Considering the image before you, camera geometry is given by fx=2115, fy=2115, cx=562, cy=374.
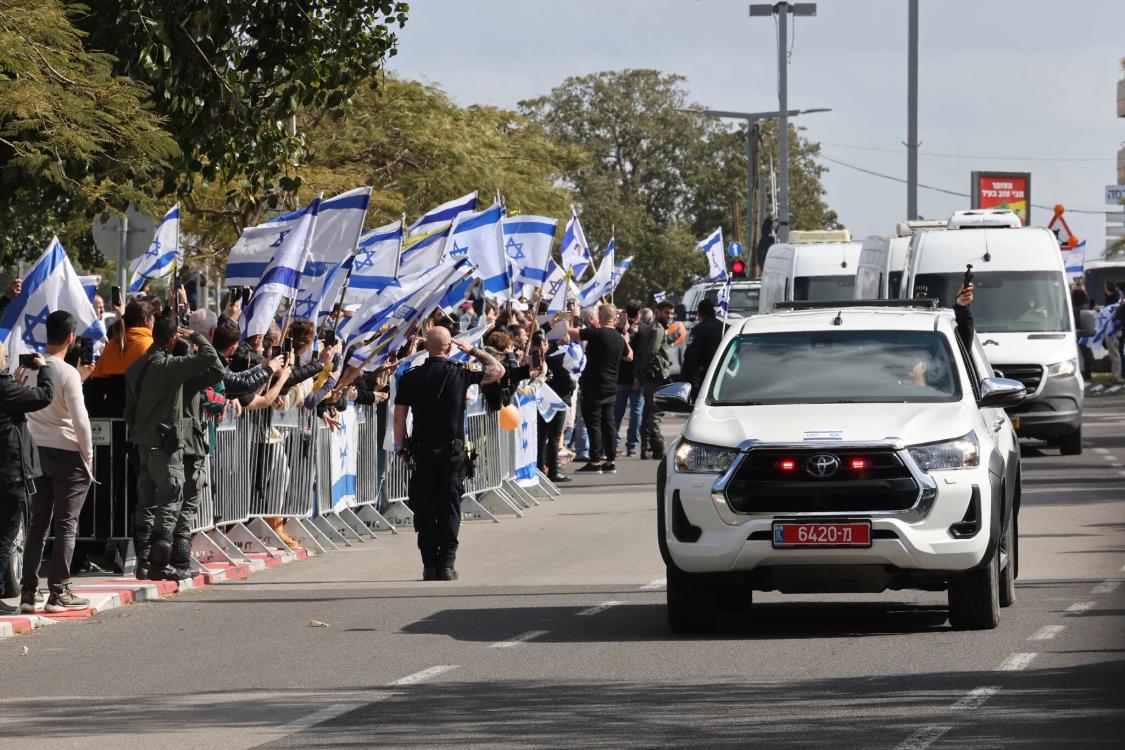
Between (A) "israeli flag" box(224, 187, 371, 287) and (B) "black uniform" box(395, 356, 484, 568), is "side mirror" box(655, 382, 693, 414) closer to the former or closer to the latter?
(B) "black uniform" box(395, 356, 484, 568)

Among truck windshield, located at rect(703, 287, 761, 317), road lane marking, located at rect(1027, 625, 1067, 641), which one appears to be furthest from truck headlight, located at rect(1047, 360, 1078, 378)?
truck windshield, located at rect(703, 287, 761, 317)

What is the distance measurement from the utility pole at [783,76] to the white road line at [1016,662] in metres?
36.8

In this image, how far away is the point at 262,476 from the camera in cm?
1662

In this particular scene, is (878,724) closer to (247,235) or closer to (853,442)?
(853,442)

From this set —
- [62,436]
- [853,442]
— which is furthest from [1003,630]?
[62,436]

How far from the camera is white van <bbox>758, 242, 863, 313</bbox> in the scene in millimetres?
34438

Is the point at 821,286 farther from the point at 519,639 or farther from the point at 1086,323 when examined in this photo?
the point at 519,639

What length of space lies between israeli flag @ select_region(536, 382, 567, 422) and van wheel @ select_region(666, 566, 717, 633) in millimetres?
11644

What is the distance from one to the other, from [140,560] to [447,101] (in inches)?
1348

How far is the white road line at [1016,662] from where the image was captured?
407 inches

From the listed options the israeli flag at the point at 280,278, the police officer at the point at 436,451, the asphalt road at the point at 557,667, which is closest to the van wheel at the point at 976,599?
the asphalt road at the point at 557,667

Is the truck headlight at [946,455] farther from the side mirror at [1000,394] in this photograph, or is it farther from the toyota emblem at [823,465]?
the side mirror at [1000,394]

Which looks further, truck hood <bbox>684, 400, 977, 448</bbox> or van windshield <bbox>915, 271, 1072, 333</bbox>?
van windshield <bbox>915, 271, 1072, 333</bbox>

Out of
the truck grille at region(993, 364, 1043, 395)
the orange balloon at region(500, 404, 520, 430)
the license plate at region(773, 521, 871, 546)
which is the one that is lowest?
the license plate at region(773, 521, 871, 546)
